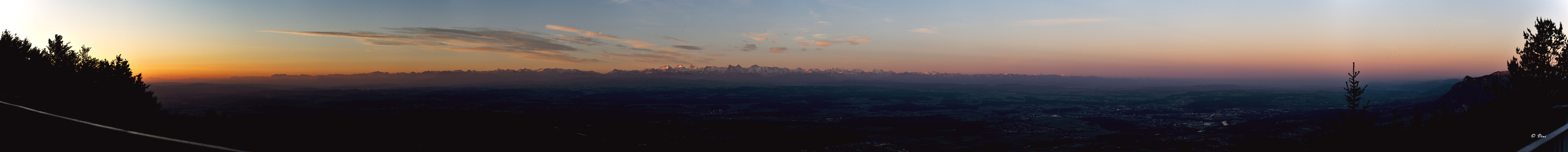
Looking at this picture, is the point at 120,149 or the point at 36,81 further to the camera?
the point at 36,81

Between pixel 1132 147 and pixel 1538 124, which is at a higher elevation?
pixel 1538 124

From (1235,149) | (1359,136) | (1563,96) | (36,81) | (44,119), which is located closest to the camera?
(44,119)

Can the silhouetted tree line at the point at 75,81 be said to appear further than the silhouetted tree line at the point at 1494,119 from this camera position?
Yes

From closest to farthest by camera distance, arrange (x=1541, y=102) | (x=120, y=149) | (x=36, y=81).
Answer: (x=120, y=149) < (x=1541, y=102) < (x=36, y=81)

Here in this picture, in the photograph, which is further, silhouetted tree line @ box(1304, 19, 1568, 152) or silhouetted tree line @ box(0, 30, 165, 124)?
silhouetted tree line @ box(0, 30, 165, 124)

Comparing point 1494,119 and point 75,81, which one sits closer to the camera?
point 1494,119

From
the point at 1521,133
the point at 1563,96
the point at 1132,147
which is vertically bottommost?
the point at 1132,147

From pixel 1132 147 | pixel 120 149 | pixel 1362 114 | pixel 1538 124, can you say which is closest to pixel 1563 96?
pixel 1538 124

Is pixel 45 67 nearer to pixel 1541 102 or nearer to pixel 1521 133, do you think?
pixel 1541 102
